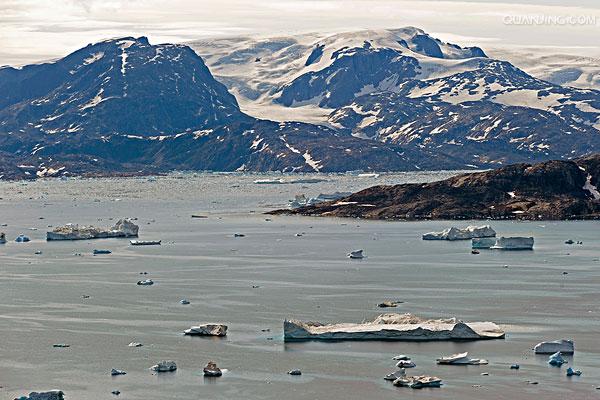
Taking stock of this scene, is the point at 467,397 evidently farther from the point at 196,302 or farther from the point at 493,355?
the point at 196,302

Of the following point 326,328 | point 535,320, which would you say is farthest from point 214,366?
point 535,320

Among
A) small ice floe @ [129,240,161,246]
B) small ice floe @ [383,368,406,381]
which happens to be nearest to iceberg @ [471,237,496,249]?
small ice floe @ [129,240,161,246]

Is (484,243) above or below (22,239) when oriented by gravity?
above

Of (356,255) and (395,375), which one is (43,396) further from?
(356,255)

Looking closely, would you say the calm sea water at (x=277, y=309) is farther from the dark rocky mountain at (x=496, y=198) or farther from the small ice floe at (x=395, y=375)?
the dark rocky mountain at (x=496, y=198)

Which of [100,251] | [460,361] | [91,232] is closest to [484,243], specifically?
[100,251]

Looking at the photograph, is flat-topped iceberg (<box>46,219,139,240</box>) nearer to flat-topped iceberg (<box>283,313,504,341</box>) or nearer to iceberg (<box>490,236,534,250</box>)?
iceberg (<box>490,236,534,250</box>)
